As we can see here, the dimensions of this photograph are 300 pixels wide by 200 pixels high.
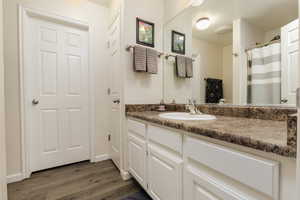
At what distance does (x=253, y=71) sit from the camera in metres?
1.12

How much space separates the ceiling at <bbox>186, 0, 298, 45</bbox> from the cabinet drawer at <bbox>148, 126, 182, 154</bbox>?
93 centimetres

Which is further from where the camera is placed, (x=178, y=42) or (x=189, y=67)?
(x=178, y=42)


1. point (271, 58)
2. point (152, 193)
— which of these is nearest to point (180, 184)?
point (152, 193)

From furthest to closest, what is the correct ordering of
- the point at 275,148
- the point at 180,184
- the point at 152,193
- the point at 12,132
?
the point at 12,132 → the point at 152,193 → the point at 180,184 → the point at 275,148

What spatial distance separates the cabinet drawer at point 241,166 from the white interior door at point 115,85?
4.19 feet

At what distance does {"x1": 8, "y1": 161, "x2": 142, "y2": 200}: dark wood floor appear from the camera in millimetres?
1442

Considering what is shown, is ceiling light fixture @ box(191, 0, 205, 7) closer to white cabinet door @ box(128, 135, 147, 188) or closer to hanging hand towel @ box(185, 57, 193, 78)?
hanging hand towel @ box(185, 57, 193, 78)

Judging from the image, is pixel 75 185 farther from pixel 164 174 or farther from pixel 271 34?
pixel 271 34

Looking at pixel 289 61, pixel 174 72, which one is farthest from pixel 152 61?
pixel 289 61

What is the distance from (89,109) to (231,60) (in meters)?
1.89

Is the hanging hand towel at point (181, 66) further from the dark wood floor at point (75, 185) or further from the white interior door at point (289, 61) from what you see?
the dark wood floor at point (75, 185)

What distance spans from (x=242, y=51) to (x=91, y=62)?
74.0 inches

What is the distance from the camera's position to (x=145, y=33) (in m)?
1.86

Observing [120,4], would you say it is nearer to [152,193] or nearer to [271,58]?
[271,58]
